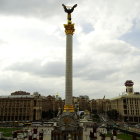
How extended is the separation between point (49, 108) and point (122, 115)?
237 feet

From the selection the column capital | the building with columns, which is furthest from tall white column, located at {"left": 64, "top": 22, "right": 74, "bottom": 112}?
the building with columns

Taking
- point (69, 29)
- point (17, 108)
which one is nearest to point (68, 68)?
point (69, 29)

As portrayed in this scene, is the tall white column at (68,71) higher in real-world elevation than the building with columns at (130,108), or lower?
higher

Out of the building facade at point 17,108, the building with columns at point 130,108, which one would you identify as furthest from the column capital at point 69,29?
the building facade at point 17,108

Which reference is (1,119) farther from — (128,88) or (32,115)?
(128,88)

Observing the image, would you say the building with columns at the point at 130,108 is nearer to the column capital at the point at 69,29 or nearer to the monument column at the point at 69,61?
the monument column at the point at 69,61

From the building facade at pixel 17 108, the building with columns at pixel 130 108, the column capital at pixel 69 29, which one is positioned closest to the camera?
the column capital at pixel 69 29

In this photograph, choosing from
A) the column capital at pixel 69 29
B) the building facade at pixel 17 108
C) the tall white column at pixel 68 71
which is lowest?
the building facade at pixel 17 108

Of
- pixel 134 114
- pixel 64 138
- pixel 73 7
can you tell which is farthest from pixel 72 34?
pixel 134 114

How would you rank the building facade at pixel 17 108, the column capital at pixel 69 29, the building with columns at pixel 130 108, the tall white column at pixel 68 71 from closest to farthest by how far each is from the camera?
the tall white column at pixel 68 71 < the column capital at pixel 69 29 < the building with columns at pixel 130 108 < the building facade at pixel 17 108

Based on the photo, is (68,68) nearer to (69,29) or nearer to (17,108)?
(69,29)

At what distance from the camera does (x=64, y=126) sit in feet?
185

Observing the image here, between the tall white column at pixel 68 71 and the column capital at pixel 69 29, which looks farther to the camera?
the column capital at pixel 69 29

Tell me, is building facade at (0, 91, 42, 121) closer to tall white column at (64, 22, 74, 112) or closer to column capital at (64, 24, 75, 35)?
tall white column at (64, 22, 74, 112)
